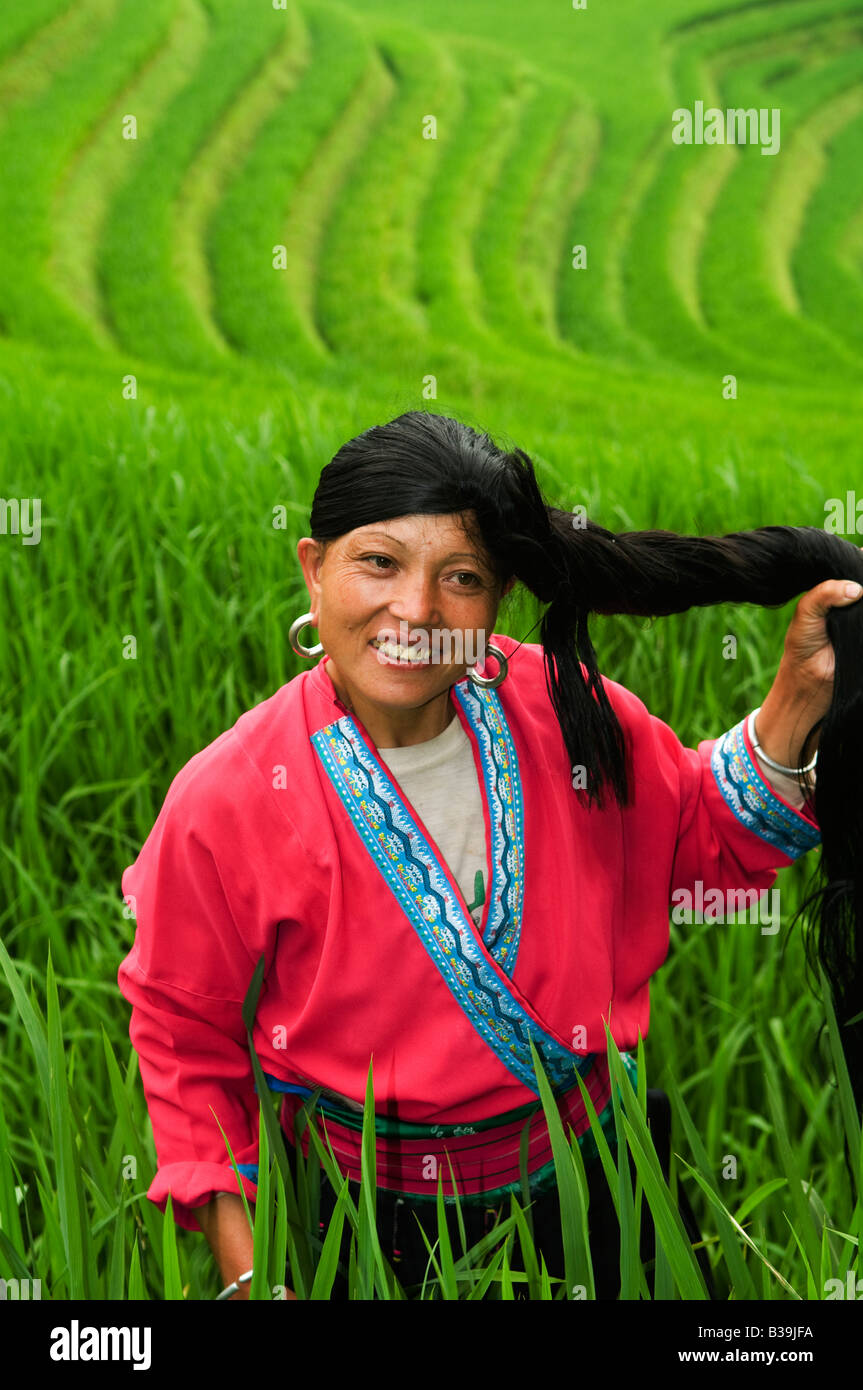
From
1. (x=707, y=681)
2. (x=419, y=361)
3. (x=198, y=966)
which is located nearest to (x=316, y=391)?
(x=419, y=361)

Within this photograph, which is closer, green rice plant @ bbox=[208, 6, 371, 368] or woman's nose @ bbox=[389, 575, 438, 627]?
woman's nose @ bbox=[389, 575, 438, 627]

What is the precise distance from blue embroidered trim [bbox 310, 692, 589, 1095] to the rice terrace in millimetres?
334

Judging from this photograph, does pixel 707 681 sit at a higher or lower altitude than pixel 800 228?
lower

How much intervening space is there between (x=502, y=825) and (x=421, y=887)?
97 millimetres

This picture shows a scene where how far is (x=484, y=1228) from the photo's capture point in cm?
104

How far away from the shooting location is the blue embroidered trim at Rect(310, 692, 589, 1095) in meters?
0.95

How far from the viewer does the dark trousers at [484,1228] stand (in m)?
1.02

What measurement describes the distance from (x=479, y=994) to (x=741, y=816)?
328 millimetres

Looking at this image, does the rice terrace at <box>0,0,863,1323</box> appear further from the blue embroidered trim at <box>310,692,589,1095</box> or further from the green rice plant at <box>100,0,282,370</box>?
the blue embroidered trim at <box>310,692,589,1095</box>

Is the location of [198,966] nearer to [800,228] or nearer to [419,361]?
[419,361]

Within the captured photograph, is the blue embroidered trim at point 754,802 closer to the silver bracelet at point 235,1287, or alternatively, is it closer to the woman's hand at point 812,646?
the woman's hand at point 812,646

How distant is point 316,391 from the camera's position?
120 inches

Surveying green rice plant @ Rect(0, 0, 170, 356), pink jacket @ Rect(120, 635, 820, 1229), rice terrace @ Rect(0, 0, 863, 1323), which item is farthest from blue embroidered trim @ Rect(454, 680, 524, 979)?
green rice plant @ Rect(0, 0, 170, 356)

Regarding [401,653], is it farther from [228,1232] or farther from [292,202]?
[292,202]
